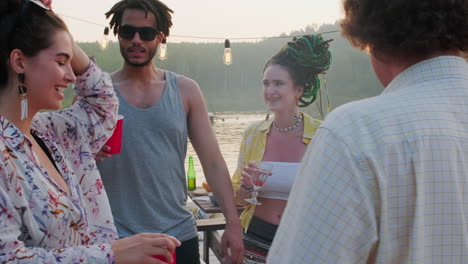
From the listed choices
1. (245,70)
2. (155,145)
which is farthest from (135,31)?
(245,70)

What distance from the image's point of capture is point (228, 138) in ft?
81.6

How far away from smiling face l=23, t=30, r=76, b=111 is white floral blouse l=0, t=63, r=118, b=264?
12cm

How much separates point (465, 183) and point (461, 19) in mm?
335

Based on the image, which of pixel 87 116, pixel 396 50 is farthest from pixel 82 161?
pixel 396 50

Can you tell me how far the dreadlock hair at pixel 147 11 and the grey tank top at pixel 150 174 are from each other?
0.45 meters

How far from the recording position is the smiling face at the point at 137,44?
2.46m

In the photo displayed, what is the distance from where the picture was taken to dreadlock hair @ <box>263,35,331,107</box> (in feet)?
10.2

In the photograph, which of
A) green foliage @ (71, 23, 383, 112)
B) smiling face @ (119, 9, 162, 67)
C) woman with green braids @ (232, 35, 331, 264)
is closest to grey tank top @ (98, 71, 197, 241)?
smiling face @ (119, 9, 162, 67)

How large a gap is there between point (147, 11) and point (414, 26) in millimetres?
1805

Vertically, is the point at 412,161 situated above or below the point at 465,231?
above

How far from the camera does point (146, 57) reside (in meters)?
2.49

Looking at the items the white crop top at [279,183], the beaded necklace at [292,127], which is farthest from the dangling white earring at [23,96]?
the beaded necklace at [292,127]

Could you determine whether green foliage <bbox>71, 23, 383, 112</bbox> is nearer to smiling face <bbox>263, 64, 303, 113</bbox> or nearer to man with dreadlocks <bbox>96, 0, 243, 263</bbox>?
smiling face <bbox>263, 64, 303, 113</bbox>

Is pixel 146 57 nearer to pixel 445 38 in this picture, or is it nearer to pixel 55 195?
pixel 55 195
